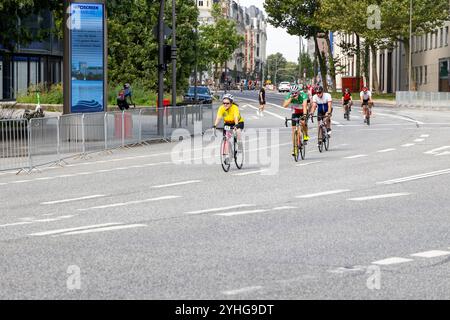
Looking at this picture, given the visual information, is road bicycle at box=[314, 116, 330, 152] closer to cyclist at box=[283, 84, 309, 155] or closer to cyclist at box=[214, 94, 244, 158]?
cyclist at box=[283, 84, 309, 155]

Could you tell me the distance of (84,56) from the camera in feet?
96.9

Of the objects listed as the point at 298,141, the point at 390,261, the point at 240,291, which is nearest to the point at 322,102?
the point at 298,141

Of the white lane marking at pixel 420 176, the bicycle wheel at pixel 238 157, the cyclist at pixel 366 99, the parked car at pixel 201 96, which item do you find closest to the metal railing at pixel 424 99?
the parked car at pixel 201 96

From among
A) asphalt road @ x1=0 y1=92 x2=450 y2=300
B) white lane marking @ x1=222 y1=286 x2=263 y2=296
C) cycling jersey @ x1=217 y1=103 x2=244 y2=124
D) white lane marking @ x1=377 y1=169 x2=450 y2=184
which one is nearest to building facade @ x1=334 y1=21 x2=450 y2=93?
cycling jersey @ x1=217 y1=103 x2=244 y2=124

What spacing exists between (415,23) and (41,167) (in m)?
64.0

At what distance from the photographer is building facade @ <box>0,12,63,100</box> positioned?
66.2 meters

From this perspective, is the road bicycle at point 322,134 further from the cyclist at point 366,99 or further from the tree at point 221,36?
the tree at point 221,36

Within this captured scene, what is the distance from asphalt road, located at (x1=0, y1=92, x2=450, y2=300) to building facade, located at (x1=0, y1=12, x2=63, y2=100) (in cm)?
4439

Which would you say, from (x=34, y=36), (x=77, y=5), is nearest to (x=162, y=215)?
(x=77, y=5)

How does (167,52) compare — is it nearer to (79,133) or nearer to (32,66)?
(79,133)

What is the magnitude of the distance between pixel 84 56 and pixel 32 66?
137 ft

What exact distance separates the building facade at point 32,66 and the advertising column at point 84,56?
34117mm
